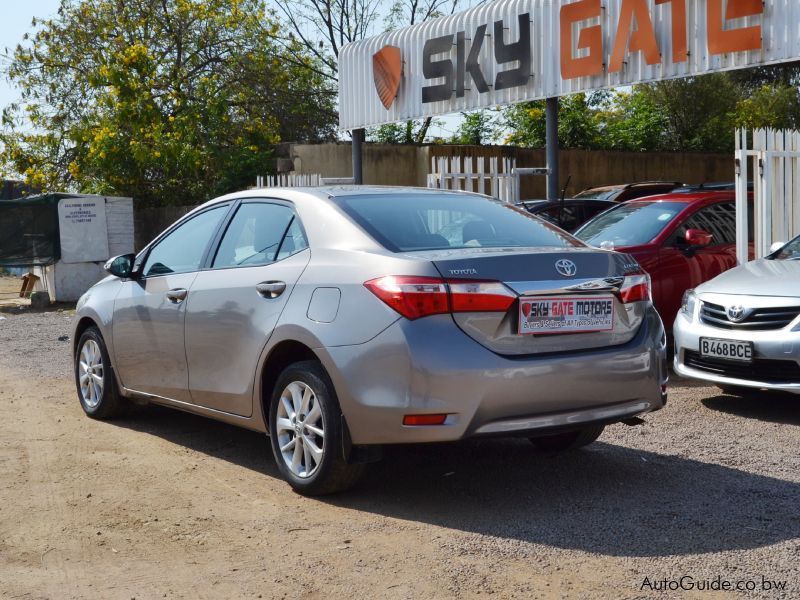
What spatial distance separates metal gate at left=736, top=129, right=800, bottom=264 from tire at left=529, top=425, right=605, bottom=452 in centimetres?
423

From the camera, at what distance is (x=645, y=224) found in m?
9.62

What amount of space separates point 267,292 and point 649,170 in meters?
18.7

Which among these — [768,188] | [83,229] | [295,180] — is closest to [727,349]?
[768,188]

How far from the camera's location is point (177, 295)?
20.0 ft

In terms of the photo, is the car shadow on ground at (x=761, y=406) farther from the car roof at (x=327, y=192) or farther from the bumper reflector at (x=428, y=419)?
the bumper reflector at (x=428, y=419)

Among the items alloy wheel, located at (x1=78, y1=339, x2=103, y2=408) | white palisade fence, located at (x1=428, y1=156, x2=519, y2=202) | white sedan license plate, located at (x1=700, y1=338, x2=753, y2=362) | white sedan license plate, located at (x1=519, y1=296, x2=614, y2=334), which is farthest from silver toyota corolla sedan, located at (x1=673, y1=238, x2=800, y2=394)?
white palisade fence, located at (x1=428, y1=156, x2=519, y2=202)

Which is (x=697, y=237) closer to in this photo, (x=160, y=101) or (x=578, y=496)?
(x=578, y=496)

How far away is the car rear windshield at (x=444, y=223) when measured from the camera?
5109 millimetres

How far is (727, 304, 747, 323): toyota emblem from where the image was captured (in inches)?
278

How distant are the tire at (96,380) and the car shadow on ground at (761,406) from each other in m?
4.23

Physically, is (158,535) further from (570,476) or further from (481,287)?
(570,476)

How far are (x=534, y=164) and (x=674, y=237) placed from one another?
12.9 meters

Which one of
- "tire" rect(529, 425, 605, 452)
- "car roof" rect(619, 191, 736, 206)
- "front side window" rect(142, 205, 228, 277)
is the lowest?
"tire" rect(529, 425, 605, 452)

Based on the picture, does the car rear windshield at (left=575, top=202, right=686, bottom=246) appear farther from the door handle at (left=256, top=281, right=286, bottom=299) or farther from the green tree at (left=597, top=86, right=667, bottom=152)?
the green tree at (left=597, top=86, right=667, bottom=152)
